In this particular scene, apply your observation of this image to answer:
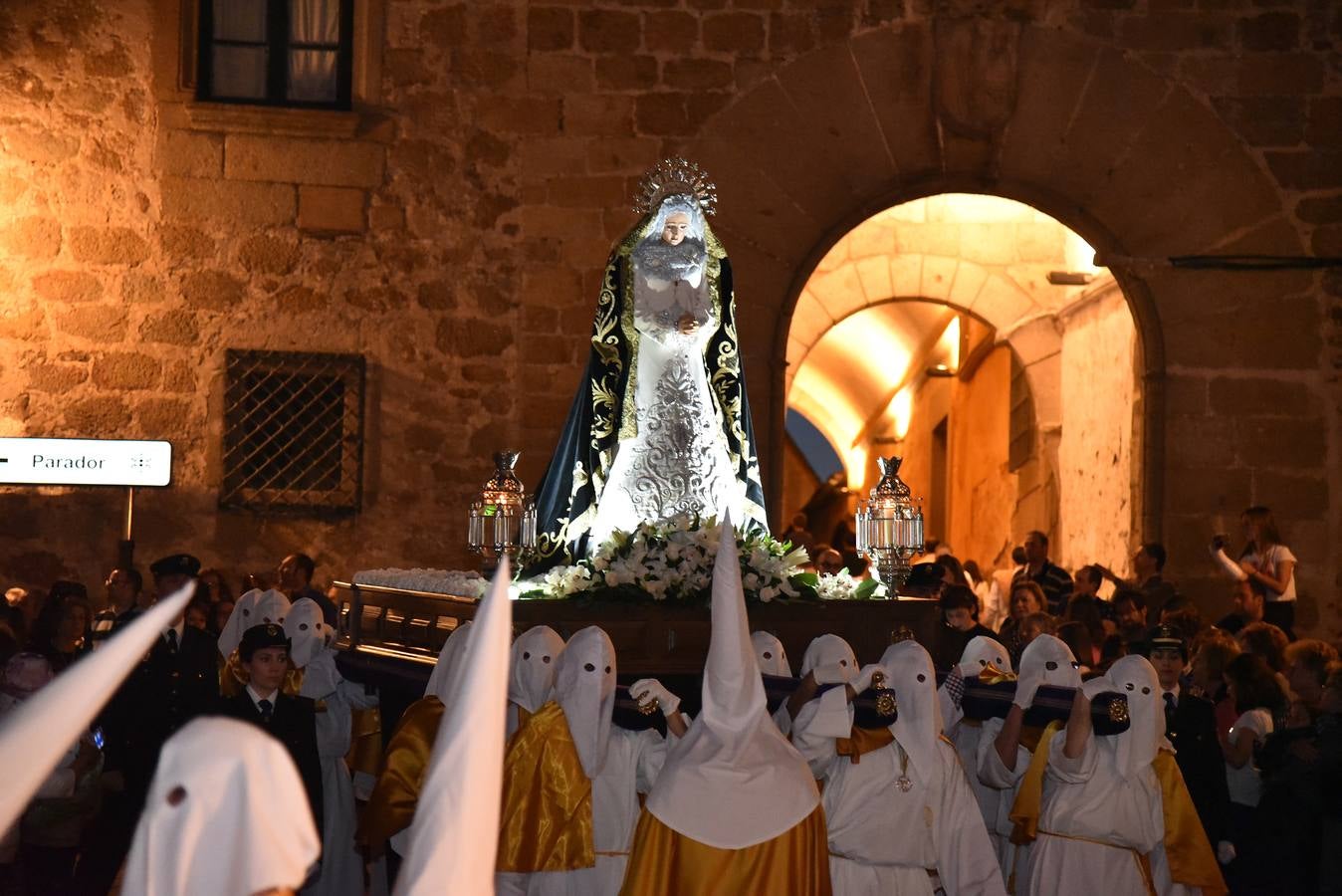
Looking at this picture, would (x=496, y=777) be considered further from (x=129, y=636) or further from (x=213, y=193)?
(x=213, y=193)

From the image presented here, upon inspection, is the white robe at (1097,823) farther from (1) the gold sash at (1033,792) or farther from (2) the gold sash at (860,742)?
(2) the gold sash at (860,742)

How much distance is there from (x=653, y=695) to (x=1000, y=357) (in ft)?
42.7

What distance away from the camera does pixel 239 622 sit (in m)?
7.70

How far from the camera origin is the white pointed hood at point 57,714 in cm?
221

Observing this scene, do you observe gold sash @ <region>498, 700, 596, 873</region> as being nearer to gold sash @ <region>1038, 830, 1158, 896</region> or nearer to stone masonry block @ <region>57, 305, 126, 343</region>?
gold sash @ <region>1038, 830, 1158, 896</region>

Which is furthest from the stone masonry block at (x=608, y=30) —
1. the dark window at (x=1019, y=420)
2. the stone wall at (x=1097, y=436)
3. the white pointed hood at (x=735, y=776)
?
the white pointed hood at (x=735, y=776)

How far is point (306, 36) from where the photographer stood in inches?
465

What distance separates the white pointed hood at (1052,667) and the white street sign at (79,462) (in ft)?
20.8

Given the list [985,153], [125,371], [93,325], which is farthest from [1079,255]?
[93,325]

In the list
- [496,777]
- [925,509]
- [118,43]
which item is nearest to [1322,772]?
[496,777]

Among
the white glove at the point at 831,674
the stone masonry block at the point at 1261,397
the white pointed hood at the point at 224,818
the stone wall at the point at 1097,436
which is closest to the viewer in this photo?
Result: the white pointed hood at the point at 224,818

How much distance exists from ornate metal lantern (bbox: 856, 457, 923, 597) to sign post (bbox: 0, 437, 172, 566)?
4.86 m

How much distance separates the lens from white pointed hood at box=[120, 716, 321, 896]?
2.45 metres

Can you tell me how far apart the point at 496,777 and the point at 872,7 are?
9783 mm
